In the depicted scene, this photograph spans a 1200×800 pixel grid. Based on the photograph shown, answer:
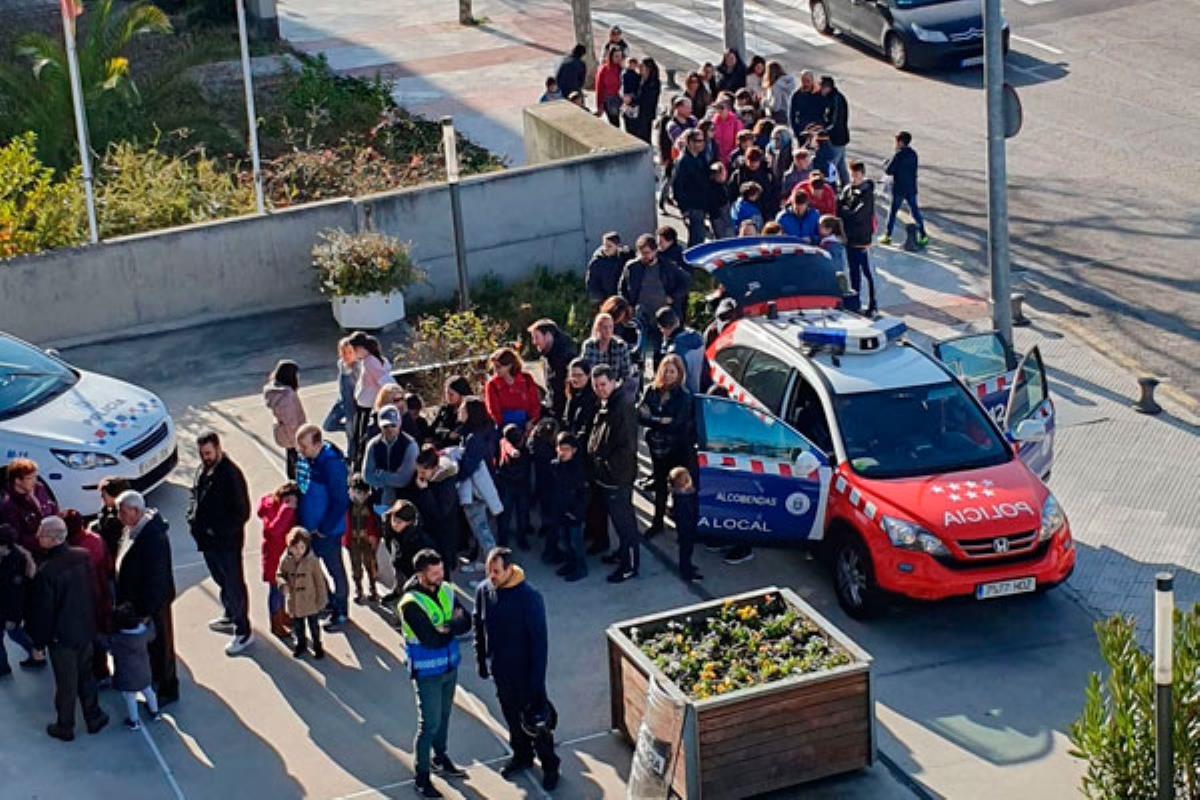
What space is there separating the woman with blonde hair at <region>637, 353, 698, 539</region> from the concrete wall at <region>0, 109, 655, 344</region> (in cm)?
668

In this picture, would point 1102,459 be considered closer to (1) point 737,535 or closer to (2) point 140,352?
(1) point 737,535

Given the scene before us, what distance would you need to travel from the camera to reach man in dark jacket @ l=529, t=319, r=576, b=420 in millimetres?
16297

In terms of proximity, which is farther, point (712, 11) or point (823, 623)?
point (712, 11)

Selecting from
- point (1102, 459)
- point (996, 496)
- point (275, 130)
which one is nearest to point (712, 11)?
point (275, 130)

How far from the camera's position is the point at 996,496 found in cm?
1427

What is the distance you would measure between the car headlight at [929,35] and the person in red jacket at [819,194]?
9780mm

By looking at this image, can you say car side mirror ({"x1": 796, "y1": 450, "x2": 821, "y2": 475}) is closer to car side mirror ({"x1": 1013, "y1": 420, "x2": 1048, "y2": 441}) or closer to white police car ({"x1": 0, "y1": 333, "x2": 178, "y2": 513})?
car side mirror ({"x1": 1013, "y1": 420, "x2": 1048, "y2": 441})

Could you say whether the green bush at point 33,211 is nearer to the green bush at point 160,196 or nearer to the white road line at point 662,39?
the green bush at point 160,196

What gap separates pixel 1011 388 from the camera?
15859 mm

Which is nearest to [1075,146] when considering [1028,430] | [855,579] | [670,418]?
[1028,430]

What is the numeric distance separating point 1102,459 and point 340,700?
702cm

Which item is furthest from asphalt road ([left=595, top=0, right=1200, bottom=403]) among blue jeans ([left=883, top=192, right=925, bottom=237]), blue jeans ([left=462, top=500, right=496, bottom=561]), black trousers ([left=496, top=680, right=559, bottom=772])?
black trousers ([left=496, top=680, right=559, bottom=772])

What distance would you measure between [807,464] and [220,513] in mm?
4098

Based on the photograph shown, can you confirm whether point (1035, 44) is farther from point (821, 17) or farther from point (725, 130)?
point (725, 130)
